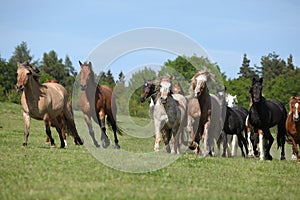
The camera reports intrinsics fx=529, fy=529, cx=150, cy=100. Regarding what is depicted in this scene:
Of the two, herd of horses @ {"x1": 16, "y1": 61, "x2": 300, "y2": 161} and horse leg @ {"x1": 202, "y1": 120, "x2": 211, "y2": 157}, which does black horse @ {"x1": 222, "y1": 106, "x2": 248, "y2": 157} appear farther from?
horse leg @ {"x1": 202, "y1": 120, "x2": 211, "y2": 157}

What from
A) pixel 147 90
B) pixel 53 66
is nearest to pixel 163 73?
pixel 147 90

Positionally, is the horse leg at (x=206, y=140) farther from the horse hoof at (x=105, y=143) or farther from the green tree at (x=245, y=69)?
the green tree at (x=245, y=69)

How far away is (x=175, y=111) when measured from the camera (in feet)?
52.2

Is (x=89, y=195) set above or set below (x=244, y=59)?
Answer: below

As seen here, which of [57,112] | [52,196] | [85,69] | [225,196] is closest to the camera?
[52,196]

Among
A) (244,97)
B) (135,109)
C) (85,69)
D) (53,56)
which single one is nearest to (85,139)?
(85,69)

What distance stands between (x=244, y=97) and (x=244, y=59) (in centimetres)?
5361

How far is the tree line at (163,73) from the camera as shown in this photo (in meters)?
18.0

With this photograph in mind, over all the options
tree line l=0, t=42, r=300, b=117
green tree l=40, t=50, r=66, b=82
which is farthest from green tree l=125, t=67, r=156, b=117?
green tree l=40, t=50, r=66, b=82

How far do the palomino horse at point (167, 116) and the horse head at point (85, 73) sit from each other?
2587 mm

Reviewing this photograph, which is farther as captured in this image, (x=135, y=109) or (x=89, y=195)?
(x=135, y=109)

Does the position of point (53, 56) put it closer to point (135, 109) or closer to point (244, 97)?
point (244, 97)

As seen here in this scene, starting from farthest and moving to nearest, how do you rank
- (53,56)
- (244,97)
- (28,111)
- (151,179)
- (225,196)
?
(53,56)
(244,97)
(28,111)
(151,179)
(225,196)

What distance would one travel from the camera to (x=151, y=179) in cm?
962
